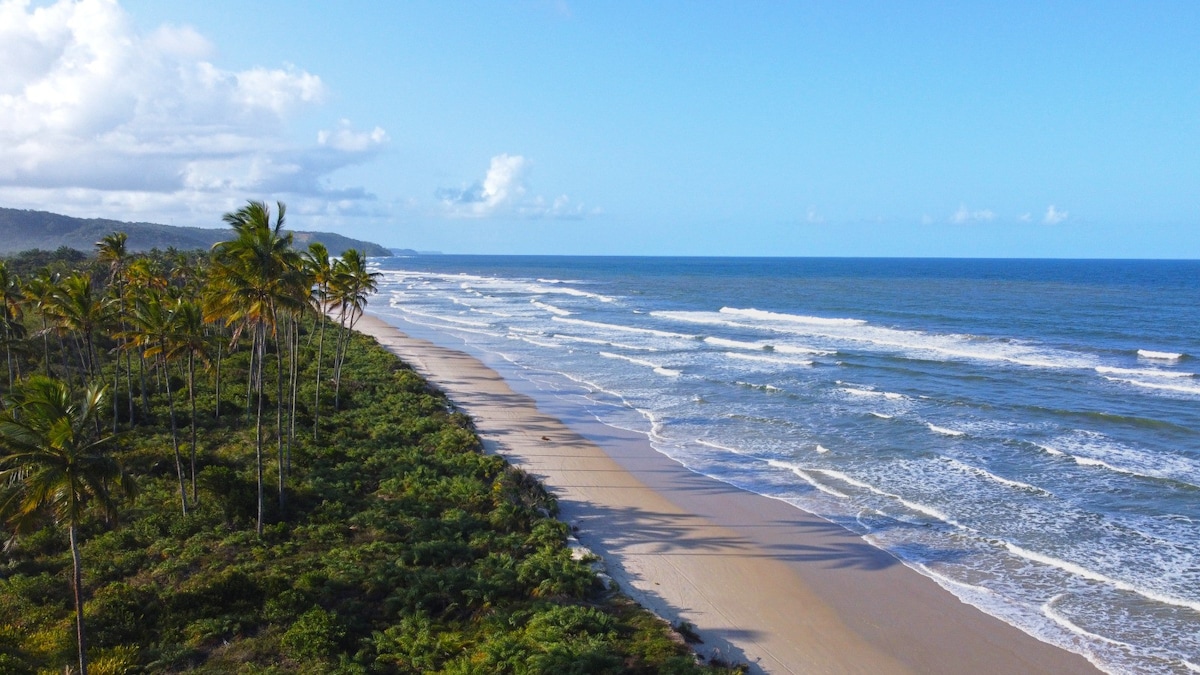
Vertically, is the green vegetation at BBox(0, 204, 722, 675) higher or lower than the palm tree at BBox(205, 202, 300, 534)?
lower

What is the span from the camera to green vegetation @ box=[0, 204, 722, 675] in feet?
39.8

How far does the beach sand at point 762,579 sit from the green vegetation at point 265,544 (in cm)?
150

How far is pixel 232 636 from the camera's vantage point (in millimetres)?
13680

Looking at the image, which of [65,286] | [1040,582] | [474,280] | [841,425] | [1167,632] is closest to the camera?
[1167,632]

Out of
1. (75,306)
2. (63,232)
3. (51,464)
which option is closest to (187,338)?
(75,306)

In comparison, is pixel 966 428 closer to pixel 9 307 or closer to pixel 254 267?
pixel 254 267

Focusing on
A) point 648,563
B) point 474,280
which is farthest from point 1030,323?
point 474,280

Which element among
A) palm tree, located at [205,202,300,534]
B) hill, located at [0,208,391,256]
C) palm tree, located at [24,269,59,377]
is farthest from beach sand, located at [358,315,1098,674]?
hill, located at [0,208,391,256]

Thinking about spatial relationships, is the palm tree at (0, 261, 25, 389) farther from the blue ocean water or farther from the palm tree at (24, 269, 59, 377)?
the blue ocean water

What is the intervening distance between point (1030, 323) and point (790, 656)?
2302 inches

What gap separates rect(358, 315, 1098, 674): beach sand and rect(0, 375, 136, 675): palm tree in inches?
391

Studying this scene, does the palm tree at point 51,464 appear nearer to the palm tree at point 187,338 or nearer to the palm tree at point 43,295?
the palm tree at point 187,338

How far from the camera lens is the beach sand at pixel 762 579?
14.0 meters

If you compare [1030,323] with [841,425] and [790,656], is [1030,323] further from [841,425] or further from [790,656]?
[790,656]
